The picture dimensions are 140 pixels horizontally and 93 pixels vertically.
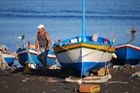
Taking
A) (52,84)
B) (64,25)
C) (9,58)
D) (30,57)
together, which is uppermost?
(52,84)

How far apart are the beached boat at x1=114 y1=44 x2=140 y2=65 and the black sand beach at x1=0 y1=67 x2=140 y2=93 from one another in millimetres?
4661

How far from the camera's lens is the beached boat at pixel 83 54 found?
66.7 feet

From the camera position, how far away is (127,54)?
89.0 ft

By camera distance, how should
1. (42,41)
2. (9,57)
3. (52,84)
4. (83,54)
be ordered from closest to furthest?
(52,84) < (83,54) < (42,41) < (9,57)

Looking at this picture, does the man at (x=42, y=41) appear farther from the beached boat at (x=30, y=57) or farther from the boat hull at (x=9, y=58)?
the boat hull at (x=9, y=58)

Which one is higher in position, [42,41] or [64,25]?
[42,41]

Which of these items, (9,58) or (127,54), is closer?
(127,54)

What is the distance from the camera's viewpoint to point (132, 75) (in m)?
21.5

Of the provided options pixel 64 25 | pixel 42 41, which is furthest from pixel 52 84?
pixel 64 25

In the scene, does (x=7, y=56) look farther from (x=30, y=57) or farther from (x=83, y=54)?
(x=83, y=54)

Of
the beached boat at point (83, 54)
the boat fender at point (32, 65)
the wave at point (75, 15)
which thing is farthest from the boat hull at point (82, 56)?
the wave at point (75, 15)

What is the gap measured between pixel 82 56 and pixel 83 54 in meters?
0.09

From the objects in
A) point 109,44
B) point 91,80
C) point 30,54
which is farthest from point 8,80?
point 30,54

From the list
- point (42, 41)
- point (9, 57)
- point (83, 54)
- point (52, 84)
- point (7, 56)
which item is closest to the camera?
point (52, 84)
